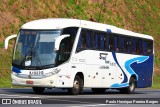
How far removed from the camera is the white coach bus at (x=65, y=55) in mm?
26625

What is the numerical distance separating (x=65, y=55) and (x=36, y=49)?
4.38ft

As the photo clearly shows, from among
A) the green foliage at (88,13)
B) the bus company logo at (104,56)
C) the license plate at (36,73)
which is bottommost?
the license plate at (36,73)

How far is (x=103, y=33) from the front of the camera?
30.8 meters

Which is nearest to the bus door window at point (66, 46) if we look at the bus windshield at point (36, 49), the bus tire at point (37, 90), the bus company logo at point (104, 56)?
the bus windshield at point (36, 49)

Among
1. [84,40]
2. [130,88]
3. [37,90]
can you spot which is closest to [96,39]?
[84,40]

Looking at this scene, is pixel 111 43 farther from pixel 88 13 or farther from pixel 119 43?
pixel 88 13

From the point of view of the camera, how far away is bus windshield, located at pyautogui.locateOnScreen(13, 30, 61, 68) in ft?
87.5

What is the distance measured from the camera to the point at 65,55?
27078mm

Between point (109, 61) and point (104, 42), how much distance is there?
1188mm

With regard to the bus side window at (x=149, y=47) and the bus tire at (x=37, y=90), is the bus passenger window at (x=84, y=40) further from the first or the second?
the bus side window at (x=149, y=47)

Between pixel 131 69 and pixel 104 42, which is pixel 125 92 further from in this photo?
pixel 104 42

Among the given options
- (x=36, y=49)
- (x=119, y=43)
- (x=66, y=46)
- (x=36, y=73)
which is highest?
(x=119, y=43)

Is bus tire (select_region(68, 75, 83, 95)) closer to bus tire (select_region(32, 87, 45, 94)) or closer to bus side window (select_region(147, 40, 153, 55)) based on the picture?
bus tire (select_region(32, 87, 45, 94))

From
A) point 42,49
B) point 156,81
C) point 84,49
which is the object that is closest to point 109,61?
point 84,49
